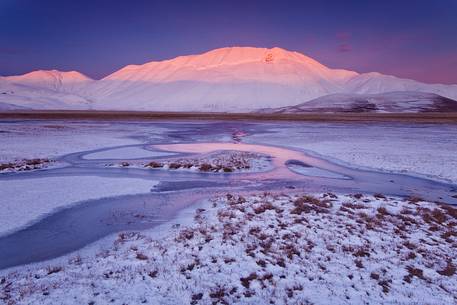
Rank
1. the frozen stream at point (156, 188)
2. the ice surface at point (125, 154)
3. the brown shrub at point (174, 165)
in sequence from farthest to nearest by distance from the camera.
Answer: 1. the ice surface at point (125, 154)
2. the brown shrub at point (174, 165)
3. the frozen stream at point (156, 188)

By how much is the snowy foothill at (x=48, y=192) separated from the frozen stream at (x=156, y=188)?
580 mm

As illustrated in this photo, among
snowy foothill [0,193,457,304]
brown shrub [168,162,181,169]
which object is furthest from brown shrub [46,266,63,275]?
brown shrub [168,162,181,169]

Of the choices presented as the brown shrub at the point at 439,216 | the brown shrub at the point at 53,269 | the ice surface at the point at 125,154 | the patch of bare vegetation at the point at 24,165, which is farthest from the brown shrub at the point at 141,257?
the ice surface at the point at 125,154

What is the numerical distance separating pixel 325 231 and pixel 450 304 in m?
3.98

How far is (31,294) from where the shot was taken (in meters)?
7.49

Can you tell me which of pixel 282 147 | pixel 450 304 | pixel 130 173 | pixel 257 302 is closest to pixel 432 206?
pixel 450 304

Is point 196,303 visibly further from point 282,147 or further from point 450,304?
point 282,147

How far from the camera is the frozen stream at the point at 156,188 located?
1089 centimetres

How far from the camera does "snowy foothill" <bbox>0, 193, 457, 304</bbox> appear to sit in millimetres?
7715

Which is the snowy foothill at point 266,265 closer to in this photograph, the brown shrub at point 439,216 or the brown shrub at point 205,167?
the brown shrub at point 439,216

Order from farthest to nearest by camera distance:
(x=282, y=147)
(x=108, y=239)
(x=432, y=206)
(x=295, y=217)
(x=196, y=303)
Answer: (x=282, y=147)
(x=432, y=206)
(x=295, y=217)
(x=108, y=239)
(x=196, y=303)

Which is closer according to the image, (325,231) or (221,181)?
(325,231)

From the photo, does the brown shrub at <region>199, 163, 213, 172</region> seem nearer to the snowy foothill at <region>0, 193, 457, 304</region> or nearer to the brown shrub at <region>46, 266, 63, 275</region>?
the snowy foothill at <region>0, 193, 457, 304</region>

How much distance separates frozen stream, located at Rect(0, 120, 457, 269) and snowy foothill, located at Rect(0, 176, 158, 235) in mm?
580
